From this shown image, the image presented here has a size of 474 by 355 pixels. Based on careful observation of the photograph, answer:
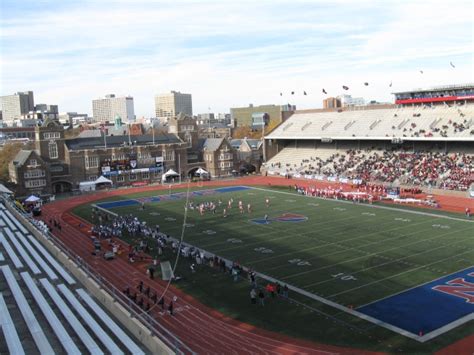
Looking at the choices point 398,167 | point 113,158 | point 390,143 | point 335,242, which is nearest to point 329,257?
point 335,242

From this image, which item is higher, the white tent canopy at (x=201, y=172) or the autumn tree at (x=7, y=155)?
the autumn tree at (x=7, y=155)

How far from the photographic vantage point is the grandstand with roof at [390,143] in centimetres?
5753

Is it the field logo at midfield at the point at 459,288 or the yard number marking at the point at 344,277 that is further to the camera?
the yard number marking at the point at 344,277

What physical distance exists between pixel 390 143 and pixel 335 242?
125 ft

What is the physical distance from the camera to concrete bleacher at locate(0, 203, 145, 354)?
49.9 ft

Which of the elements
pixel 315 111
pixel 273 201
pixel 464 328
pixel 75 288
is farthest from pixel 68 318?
pixel 315 111

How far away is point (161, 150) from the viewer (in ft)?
249

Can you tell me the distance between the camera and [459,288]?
24500 millimetres

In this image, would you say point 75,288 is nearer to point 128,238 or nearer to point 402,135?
point 128,238

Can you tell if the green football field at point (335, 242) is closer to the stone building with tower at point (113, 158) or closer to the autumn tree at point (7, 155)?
the stone building with tower at point (113, 158)

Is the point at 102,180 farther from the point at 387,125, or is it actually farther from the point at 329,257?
the point at 329,257

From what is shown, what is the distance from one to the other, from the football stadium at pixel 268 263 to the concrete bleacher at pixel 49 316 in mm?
74

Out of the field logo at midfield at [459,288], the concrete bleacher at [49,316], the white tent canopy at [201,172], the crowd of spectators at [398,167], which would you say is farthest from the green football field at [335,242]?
the white tent canopy at [201,172]

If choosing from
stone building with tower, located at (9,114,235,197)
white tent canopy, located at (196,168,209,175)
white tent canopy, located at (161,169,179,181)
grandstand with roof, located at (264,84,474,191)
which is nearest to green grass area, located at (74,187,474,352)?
grandstand with roof, located at (264,84,474,191)
